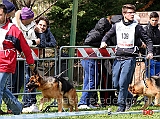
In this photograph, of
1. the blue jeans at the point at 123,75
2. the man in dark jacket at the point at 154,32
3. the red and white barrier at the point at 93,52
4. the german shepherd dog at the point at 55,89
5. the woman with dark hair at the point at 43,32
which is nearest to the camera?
the blue jeans at the point at 123,75

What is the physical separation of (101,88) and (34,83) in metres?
2.17

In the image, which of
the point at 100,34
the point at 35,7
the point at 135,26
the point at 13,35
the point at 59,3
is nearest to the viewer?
the point at 13,35

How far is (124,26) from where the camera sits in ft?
26.4

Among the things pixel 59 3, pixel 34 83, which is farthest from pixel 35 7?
pixel 34 83

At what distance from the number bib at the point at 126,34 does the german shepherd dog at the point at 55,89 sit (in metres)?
1.39

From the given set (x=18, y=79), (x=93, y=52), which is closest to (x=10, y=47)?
(x=18, y=79)

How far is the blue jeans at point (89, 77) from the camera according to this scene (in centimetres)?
949

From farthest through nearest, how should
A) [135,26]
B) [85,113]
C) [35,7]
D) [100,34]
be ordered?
[35,7]
[100,34]
[135,26]
[85,113]

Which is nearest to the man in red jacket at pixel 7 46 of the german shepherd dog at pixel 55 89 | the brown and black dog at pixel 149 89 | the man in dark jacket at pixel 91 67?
the german shepherd dog at pixel 55 89

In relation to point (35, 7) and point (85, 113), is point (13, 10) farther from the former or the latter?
point (35, 7)

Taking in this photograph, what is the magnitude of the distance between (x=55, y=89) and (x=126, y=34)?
1.68 meters

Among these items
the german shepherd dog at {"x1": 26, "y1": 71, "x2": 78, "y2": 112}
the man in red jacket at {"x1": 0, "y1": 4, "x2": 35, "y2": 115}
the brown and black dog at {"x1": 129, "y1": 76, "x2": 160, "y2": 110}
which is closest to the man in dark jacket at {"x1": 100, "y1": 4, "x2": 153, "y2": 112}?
the german shepherd dog at {"x1": 26, "y1": 71, "x2": 78, "y2": 112}

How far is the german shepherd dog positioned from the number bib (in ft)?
4.57

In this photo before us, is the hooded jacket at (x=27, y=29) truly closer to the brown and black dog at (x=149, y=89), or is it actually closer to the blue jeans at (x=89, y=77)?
the blue jeans at (x=89, y=77)
